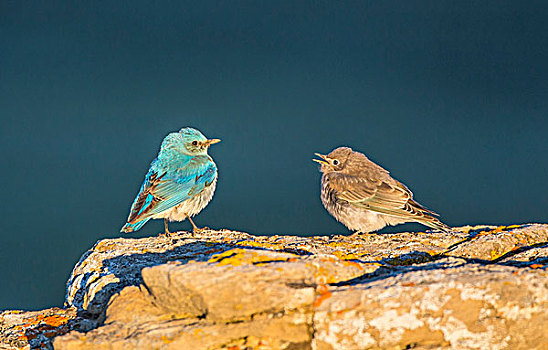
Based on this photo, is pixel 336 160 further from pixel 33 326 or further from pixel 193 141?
pixel 33 326

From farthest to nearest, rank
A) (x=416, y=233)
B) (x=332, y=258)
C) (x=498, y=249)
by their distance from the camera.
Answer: (x=416, y=233) < (x=498, y=249) < (x=332, y=258)

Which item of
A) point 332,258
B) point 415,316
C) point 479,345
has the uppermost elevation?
point 332,258

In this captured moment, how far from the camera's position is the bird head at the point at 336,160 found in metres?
7.50

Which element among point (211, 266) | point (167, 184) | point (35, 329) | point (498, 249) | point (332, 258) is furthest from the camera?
point (167, 184)

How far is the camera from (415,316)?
122 inches

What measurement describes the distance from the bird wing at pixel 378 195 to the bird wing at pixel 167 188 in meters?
1.92

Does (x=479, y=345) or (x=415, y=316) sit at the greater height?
(x=415, y=316)

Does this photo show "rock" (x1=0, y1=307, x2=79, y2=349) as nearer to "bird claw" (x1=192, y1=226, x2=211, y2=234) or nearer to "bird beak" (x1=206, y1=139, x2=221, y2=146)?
"bird claw" (x1=192, y1=226, x2=211, y2=234)

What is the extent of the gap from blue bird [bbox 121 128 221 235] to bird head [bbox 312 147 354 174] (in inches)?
66.6

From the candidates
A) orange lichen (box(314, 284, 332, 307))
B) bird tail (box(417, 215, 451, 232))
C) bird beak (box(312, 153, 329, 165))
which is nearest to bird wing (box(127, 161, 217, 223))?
bird beak (box(312, 153, 329, 165))

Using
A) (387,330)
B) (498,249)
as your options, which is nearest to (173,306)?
(387,330)

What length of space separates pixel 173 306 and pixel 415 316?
5.39 feet

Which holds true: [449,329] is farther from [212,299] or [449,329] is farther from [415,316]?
[212,299]

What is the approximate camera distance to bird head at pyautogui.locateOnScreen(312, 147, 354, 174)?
24.6 feet
